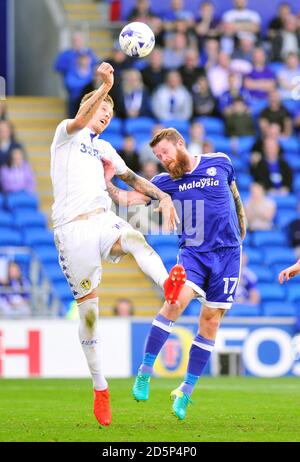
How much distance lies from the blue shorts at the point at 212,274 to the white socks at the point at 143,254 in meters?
0.89

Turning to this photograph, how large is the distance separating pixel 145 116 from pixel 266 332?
5270mm

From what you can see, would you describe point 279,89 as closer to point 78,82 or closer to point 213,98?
point 213,98

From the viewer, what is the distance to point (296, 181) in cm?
2314

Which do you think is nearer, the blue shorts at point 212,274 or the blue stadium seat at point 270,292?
the blue shorts at point 212,274

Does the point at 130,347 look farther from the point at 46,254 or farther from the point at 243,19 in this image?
the point at 243,19

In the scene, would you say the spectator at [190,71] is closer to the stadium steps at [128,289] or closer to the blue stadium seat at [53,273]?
the stadium steps at [128,289]

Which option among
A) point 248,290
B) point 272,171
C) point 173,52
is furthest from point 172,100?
point 248,290

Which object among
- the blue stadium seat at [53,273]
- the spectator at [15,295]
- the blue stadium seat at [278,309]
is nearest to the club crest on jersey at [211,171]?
the spectator at [15,295]

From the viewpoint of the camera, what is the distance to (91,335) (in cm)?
1027

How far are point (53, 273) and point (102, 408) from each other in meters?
9.50

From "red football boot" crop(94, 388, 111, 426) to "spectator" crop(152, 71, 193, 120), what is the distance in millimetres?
12608

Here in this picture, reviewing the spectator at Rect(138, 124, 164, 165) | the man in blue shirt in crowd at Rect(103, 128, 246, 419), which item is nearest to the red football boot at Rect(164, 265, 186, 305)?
the man in blue shirt in crowd at Rect(103, 128, 246, 419)

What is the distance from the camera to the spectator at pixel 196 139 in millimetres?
21391
